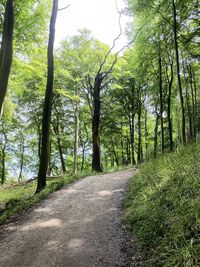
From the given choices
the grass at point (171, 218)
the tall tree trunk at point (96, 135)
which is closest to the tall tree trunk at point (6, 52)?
the grass at point (171, 218)

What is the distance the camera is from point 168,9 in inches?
510

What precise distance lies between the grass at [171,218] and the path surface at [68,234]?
482 mm

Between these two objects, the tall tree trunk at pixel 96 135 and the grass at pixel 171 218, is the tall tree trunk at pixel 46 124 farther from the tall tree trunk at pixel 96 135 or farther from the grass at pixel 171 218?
the tall tree trunk at pixel 96 135

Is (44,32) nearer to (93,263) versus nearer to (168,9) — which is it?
(168,9)

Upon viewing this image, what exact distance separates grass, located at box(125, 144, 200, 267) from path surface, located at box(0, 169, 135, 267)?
19.0 inches

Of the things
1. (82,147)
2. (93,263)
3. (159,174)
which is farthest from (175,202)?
(82,147)

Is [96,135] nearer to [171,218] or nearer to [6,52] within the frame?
[6,52]

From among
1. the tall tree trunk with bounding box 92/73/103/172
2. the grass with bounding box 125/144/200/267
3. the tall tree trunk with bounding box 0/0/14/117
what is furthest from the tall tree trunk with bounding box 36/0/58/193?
the tall tree trunk with bounding box 92/73/103/172

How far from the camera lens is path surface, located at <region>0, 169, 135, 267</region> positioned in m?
4.64

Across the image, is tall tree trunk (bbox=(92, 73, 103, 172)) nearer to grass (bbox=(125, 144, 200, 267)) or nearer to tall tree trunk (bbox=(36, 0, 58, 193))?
tall tree trunk (bbox=(36, 0, 58, 193))

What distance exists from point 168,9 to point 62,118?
14112 millimetres

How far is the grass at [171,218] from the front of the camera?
3.68m

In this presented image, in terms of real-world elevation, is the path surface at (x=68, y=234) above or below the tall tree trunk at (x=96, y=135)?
below

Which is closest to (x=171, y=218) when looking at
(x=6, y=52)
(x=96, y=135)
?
(x=6, y=52)
